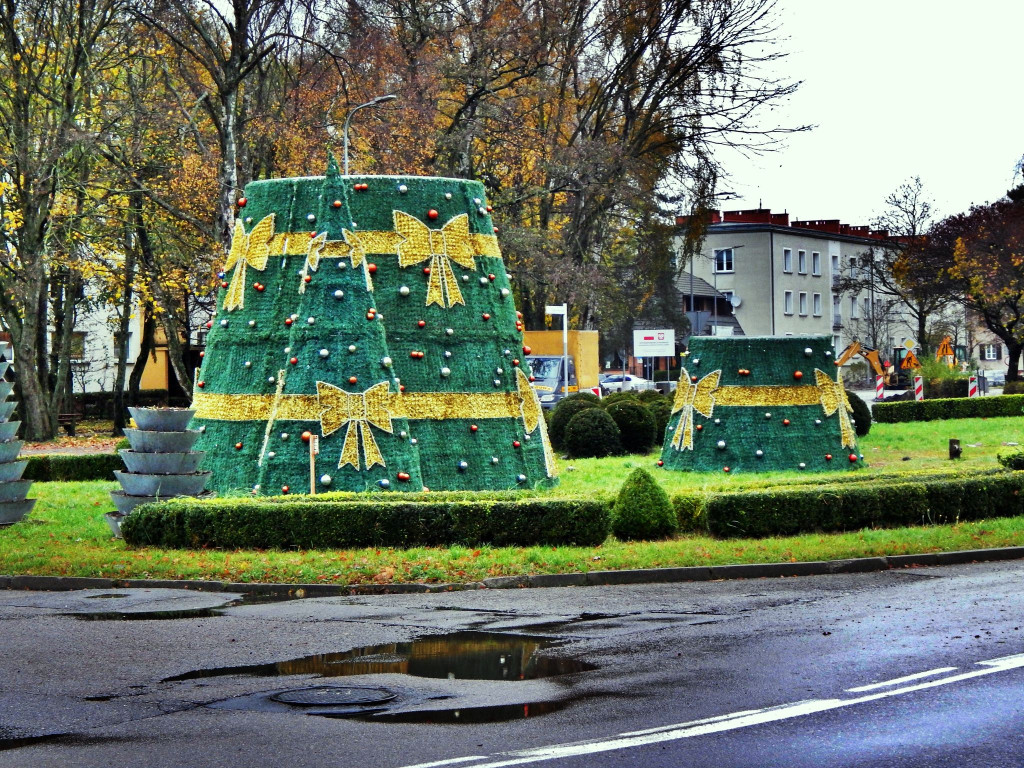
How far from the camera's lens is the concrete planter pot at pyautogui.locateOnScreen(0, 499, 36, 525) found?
808 inches

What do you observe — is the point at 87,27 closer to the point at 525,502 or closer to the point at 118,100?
the point at 118,100

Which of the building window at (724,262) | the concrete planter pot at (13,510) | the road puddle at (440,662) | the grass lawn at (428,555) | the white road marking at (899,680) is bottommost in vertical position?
the road puddle at (440,662)

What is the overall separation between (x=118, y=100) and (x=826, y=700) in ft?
119

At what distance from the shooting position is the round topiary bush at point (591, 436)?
107 ft

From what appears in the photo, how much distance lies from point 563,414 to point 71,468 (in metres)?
11.9

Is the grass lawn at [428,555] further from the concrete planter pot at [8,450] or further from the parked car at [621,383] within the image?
the parked car at [621,383]

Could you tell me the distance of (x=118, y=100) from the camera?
41.1 meters

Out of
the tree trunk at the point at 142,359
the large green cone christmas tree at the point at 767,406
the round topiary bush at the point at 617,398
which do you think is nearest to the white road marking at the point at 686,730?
the large green cone christmas tree at the point at 767,406

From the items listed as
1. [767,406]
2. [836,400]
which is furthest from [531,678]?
[836,400]

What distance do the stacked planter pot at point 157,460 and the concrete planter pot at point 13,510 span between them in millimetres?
2628

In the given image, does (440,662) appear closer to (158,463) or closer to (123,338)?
(158,463)

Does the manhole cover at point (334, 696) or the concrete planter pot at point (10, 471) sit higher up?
the concrete planter pot at point (10, 471)

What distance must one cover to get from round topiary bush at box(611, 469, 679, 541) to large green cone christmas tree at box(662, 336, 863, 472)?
9.22 meters

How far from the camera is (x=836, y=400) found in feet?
90.8
